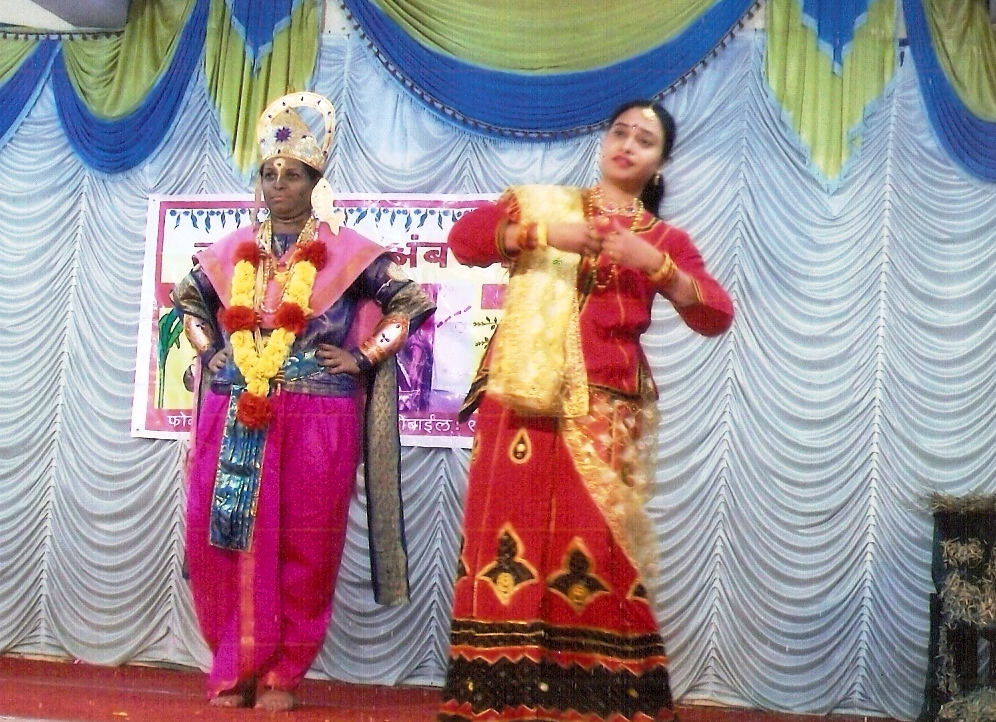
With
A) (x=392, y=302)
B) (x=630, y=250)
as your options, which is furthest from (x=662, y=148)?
(x=392, y=302)

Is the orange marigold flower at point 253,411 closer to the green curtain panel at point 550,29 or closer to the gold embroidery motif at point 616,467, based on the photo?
the gold embroidery motif at point 616,467

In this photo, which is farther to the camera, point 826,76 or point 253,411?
point 826,76

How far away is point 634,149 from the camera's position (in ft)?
10.6

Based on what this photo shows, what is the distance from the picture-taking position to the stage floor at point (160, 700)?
11.3 feet

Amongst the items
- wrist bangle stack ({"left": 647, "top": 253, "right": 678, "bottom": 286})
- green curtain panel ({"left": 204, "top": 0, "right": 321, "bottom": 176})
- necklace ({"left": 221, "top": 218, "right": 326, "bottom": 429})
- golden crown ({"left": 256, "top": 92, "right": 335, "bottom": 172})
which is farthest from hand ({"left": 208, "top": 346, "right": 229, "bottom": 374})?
wrist bangle stack ({"left": 647, "top": 253, "right": 678, "bottom": 286})

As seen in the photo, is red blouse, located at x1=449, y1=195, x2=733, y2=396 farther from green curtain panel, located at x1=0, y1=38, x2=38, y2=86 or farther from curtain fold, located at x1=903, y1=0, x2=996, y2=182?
green curtain panel, located at x1=0, y1=38, x2=38, y2=86

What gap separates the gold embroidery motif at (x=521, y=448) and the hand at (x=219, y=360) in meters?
1.06

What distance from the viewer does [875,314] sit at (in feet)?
14.0

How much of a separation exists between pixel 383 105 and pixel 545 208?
149 cm

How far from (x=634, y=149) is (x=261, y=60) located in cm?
172

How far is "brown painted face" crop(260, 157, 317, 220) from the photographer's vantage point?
3.86 metres

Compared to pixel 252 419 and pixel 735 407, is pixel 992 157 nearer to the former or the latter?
pixel 735 407

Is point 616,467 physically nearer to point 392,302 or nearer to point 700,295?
point 700,295

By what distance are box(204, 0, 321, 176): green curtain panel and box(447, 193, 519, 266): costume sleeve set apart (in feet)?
4.82
